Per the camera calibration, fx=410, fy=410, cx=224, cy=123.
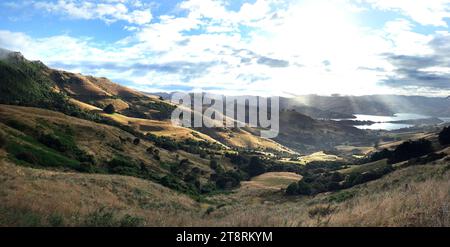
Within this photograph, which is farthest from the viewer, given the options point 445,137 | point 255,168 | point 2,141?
point 255,168

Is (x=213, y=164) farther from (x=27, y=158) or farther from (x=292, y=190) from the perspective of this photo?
(x=27, y=158)

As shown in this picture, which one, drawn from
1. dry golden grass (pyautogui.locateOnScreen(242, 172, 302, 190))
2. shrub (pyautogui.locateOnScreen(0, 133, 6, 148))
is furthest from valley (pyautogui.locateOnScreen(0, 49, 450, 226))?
dry golden grass (pyautogui.locateOnScreen(242, 172, 302, 190))

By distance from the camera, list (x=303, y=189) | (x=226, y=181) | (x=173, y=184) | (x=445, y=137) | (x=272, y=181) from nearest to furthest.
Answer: (x=173, y=184)
(x=303, y=189)
(x=445, y=137)
(x=226, y=181)
(x=272, y=181)

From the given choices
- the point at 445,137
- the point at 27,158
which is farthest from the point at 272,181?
the point at 27,158

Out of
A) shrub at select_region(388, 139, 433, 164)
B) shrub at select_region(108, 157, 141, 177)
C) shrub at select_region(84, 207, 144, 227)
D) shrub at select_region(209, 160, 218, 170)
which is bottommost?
shrub at select_region(209, 160, 218, 170)

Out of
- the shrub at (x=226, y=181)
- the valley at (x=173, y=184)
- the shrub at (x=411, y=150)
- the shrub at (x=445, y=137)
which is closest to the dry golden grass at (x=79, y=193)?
the valley at (x=173, y=184)

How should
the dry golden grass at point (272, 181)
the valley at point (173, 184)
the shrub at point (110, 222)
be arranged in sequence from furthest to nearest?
the dry golden grass at point (272, 181) → the valley at point (173, 184) → the shrub at point (110, 222)

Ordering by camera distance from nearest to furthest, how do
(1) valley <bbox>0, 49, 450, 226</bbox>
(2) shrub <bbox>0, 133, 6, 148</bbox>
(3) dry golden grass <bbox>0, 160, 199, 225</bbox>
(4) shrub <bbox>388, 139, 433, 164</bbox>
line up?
1. (1) valley <bbox>0, 49, 450, 226</bbox>
2. (3) dry golden grass <bbox>0, 160, 199, 225</bbox>
3. (2) shrub <bbox>0, 133, 6, 148</bbox>
4. (4) shrub <bbox>388, 139, 433, 164</bbox>

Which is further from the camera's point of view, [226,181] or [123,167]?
[226,181]

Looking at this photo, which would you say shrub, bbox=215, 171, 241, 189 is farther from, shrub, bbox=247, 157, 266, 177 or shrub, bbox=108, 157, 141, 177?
shrub, bbox=108, 157, 141, 177

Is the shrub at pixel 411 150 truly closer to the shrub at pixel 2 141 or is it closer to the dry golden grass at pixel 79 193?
the dry golden grass at pixel 79 193

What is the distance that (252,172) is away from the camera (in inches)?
4375
